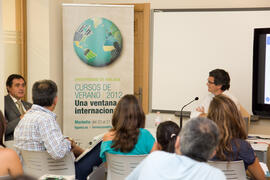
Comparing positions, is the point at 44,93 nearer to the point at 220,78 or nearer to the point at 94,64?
the point at 220,78

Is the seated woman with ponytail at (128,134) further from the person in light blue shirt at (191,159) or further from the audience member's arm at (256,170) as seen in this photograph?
the person in light blue shirt at (191,159)

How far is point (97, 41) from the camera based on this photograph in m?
5.71

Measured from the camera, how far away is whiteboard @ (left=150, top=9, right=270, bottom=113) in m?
5.50

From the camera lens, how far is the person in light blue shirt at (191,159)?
5.27ft

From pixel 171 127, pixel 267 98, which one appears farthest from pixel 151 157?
pixel 267 98

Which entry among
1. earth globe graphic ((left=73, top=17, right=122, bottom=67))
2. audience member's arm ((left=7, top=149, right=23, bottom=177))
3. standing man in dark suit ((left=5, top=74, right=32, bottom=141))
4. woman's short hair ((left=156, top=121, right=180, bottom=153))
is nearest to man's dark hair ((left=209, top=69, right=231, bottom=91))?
earth globe graphic ((left=73, top=17, right=122, bottom=67))

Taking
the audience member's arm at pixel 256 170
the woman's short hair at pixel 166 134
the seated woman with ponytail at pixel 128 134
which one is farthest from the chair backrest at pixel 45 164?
the audience member's arm at pixel 256 170

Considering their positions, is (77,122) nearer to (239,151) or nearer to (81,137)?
(81,137)

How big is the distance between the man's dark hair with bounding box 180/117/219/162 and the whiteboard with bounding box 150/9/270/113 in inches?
159

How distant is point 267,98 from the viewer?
483 cm

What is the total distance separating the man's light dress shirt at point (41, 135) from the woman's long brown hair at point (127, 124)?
44cm

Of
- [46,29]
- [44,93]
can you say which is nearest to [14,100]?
[46,29]

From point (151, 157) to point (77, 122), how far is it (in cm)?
412

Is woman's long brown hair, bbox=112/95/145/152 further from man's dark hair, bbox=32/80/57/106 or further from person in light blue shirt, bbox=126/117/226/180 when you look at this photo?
person in light blue shirt, bbox=126/117/226/180
